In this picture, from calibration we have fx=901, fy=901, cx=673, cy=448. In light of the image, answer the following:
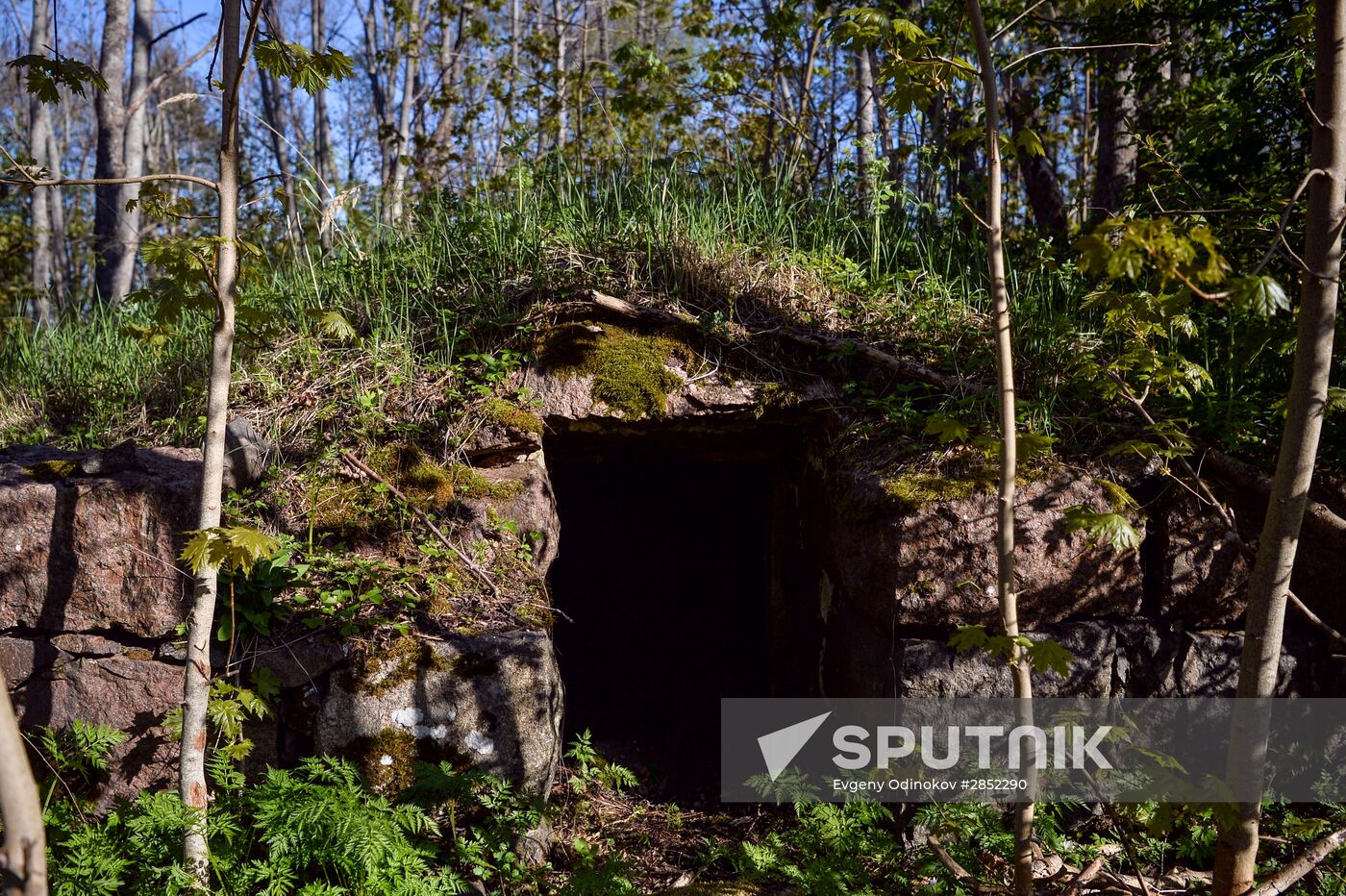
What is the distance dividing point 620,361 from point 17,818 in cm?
302

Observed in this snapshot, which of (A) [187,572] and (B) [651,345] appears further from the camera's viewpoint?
(B) [651,345]

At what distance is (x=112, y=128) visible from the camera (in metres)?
7.81

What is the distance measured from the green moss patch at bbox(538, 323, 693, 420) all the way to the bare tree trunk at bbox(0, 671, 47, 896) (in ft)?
9.21

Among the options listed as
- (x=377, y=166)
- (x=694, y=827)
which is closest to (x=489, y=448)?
(x=694, y=827)

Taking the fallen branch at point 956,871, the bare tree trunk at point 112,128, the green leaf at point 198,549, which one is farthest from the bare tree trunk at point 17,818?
the bare tree trunk at point 112,128

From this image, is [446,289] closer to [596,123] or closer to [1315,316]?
[1315,316]

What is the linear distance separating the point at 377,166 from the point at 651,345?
49.1ft

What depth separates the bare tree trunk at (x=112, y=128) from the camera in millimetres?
7770

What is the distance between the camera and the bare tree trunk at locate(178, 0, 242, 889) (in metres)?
2.73

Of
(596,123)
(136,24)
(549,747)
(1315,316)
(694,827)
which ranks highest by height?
(136,24)

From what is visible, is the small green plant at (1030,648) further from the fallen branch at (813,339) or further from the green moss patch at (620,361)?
the green moss patch at (620,361)

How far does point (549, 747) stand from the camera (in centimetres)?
343

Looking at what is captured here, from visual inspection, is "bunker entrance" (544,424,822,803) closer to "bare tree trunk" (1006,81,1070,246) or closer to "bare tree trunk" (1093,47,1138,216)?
"bare tree trunk" (1006,81,1070,246)

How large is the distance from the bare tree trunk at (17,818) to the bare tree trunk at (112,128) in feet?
24.2
